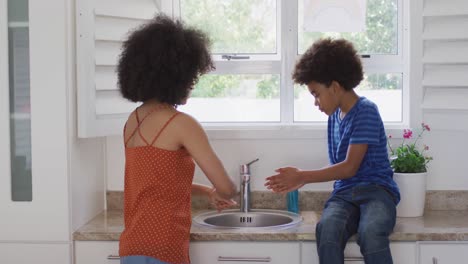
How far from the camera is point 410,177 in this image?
275cm

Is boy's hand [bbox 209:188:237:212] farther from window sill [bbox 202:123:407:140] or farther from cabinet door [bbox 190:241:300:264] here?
window sill [bbox 202:123:407:140]

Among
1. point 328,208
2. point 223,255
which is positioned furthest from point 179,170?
point 328,208

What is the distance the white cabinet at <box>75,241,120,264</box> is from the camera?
98.5 inches

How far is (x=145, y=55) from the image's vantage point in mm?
2035

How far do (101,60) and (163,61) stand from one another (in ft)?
2.14

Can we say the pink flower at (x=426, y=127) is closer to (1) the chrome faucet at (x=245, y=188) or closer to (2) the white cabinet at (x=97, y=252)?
(1) the chrome faucet at (x=245, y=188)

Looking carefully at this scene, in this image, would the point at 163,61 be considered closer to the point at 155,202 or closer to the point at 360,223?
the point at 155,202

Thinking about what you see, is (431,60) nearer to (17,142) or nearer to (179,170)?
(179,170)

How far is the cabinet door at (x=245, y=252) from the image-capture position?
2.46 metres

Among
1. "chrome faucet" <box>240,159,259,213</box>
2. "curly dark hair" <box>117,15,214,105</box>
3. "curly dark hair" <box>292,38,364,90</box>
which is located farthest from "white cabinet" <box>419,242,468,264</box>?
"curly dark hair" <box>117,15,214,105</box>

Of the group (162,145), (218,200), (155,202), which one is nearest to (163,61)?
(162,145)

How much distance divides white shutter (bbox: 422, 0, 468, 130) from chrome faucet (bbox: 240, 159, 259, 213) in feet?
2.63

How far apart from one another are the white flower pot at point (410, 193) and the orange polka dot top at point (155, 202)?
3.60 feet

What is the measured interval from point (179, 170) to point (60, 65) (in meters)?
0.72
